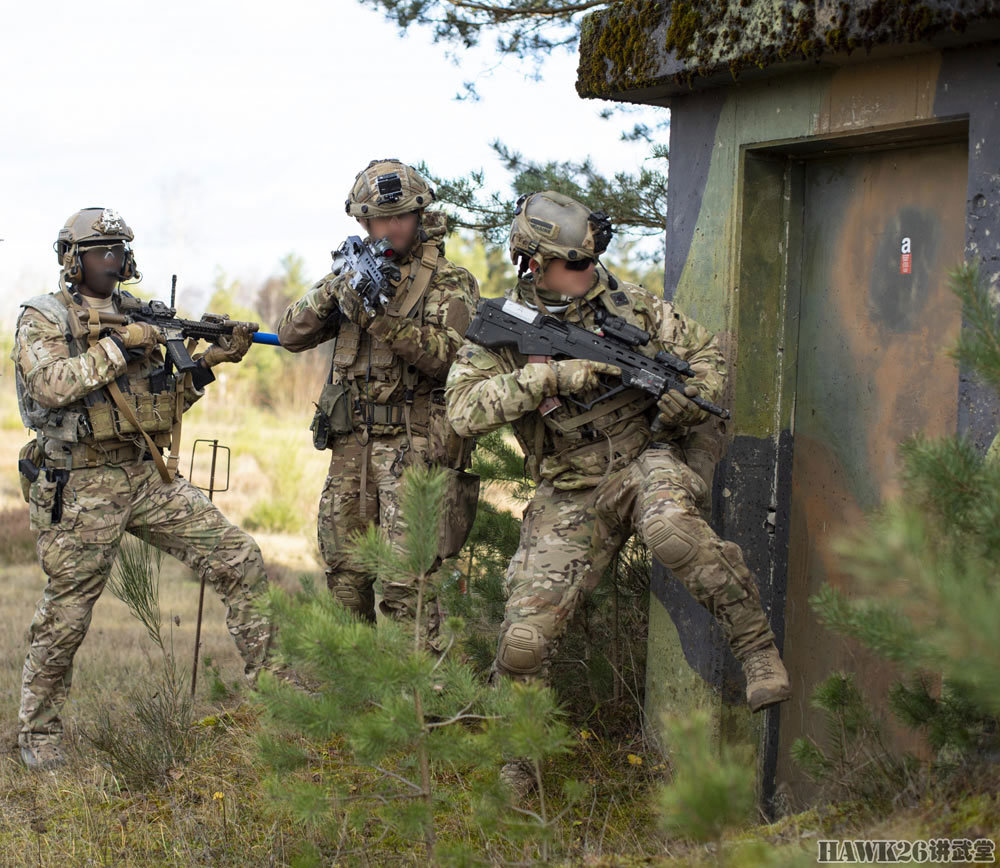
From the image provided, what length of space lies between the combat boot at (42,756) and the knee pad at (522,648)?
2299mm

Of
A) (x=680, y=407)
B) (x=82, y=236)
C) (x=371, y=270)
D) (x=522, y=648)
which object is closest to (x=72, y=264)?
(x=82, y=236)

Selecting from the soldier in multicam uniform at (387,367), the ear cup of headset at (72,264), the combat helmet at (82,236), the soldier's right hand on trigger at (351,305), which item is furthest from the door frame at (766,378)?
the ear cup of headset at (72,264)

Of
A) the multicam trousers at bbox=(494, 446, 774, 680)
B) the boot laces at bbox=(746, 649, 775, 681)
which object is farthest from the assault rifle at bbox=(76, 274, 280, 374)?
the boot laces at bbox=(746, 649, 775, 681)

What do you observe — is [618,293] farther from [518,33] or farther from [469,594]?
[518,33]

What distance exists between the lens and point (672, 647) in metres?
4.46

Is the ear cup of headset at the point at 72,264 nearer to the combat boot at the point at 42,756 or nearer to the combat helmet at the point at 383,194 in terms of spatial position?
the combat helmet at the point at 383,194

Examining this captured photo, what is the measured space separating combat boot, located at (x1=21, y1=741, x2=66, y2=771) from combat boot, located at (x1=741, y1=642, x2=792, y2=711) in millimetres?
3100

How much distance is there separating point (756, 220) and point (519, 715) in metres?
2.39

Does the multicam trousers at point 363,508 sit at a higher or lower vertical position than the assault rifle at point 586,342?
lower

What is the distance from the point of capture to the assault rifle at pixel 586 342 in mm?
3838

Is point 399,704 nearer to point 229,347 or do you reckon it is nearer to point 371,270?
point 371,270

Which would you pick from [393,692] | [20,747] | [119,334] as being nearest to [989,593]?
[393,692]

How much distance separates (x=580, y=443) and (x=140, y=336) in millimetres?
2149

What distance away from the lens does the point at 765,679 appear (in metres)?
3.50
